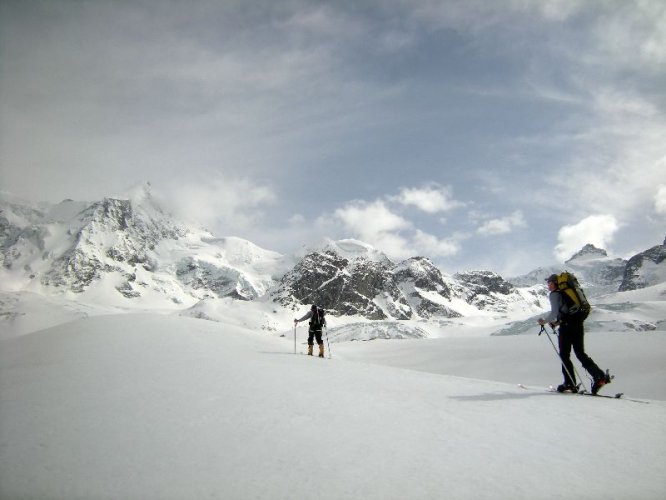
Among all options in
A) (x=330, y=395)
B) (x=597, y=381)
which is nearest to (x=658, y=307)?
(x=597, y=381)

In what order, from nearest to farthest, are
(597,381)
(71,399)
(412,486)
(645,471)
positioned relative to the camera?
(412,486)
(645,471)
(71,399)
(597,381)

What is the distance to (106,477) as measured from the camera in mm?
3879

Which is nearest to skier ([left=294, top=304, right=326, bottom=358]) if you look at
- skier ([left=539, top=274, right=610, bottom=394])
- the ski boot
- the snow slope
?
the snow slope

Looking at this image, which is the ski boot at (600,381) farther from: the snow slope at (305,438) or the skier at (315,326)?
the skier at (315,326)

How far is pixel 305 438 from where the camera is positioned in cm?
485

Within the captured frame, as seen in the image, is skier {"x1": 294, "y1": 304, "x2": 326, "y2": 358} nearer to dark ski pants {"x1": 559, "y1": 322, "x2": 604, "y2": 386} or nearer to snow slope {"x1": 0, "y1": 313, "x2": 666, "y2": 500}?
snow slope {"x1": 0, "y1": 313, "x2": 666, "y2": 500}

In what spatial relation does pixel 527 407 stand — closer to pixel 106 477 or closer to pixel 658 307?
pixel 106 477

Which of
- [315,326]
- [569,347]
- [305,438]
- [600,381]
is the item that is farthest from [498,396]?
[315,326]

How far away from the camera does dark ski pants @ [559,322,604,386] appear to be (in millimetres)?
8320

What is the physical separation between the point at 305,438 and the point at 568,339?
6350mm

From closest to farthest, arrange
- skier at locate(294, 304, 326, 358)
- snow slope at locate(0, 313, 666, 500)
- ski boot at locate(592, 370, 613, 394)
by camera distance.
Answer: snow slope at locate(0, 313, 666, 500) < ski boot at locate(592, 370, 613, 394) < skier at locate(294, 304, 326, 358)

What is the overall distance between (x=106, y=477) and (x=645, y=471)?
16.5 ft

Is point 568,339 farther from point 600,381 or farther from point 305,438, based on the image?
point 305,438

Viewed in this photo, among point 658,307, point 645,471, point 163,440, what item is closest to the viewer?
point 645,471
